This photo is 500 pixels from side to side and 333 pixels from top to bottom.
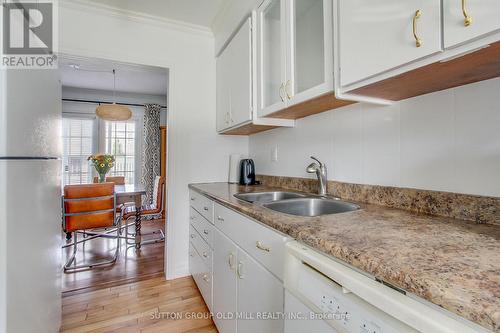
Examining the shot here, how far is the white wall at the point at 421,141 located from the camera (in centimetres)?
80

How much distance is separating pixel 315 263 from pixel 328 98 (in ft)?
2.71

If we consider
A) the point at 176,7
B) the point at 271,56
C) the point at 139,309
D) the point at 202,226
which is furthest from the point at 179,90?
the point at 139,309

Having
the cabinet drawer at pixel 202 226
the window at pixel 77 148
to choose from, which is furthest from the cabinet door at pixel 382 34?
the window at pixel 77 148

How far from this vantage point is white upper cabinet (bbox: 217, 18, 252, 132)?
171 centimetres

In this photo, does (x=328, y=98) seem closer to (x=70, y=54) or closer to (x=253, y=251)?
(x=253, y=251)

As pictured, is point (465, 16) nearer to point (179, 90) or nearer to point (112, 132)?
point (179, 90)

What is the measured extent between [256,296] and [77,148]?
4.88 metres

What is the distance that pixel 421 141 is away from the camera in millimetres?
981

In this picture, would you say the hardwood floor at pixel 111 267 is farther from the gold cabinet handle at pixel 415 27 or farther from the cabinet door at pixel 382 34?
the gold cabinet handle at pixel 415 27

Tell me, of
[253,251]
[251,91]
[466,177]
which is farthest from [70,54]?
[466,177]

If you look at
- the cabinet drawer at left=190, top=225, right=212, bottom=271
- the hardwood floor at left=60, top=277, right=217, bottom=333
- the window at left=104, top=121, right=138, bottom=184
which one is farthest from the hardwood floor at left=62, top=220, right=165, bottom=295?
the window at left=104, top=121, right=138, bottom=184

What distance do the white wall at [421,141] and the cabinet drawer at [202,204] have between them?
0.79 meters

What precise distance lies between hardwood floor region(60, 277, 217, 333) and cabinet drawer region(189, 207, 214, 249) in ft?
1.81

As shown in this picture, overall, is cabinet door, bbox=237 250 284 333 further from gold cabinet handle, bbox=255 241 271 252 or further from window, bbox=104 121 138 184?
window, bbox=104 121 138 184
